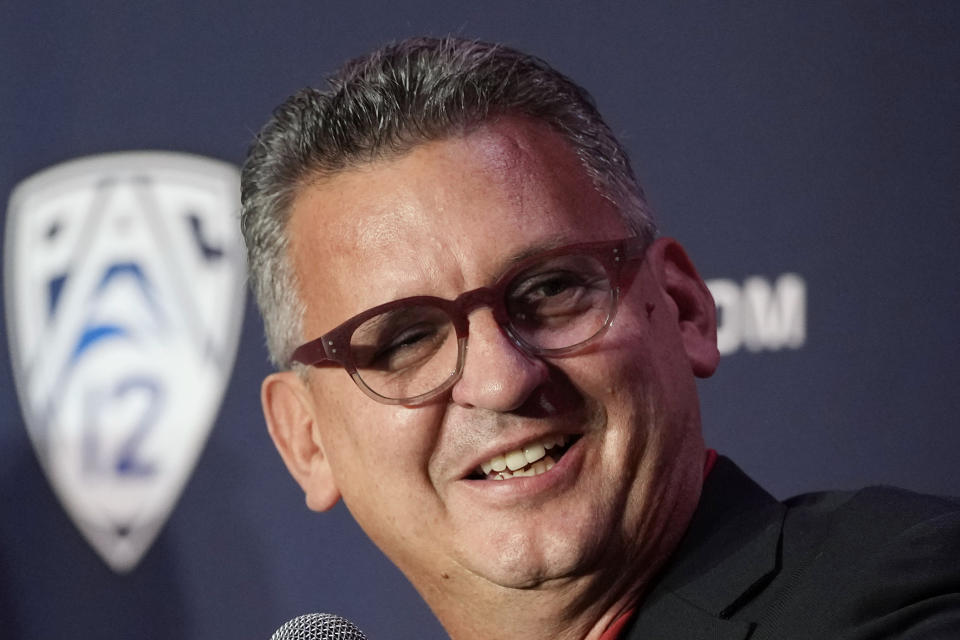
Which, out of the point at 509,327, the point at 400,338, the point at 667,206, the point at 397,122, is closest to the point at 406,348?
the point at 400,338

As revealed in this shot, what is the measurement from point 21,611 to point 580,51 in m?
1.88

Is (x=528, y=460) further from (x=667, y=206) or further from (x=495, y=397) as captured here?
(x=667, y=206)

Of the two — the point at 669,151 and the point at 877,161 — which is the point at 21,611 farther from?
the point at 877,161

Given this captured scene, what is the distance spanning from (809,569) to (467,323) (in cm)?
44

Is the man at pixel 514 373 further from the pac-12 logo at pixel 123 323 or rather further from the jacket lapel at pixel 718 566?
the pac-12 logo at pixel 123 323

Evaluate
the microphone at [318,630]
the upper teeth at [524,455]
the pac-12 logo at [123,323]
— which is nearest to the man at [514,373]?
the upper teeth at [524,455]

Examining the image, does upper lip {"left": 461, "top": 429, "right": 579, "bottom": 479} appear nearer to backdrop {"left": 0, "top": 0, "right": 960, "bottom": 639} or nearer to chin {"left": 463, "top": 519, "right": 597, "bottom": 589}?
chin {"left": 463, "top": 519, "right": 597, "bottom": 589}

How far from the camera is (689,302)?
1502 millimetres

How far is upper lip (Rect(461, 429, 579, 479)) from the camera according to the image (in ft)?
4.01

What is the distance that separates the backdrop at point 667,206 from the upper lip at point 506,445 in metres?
1.39

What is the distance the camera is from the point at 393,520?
133 centimetres

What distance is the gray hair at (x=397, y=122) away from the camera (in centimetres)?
135

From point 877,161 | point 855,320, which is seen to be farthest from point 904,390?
point 877,161

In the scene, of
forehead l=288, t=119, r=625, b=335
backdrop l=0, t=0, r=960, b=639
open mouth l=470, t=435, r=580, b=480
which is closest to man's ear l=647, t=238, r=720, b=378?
forehead l=288, t=119, r=625, b=335
